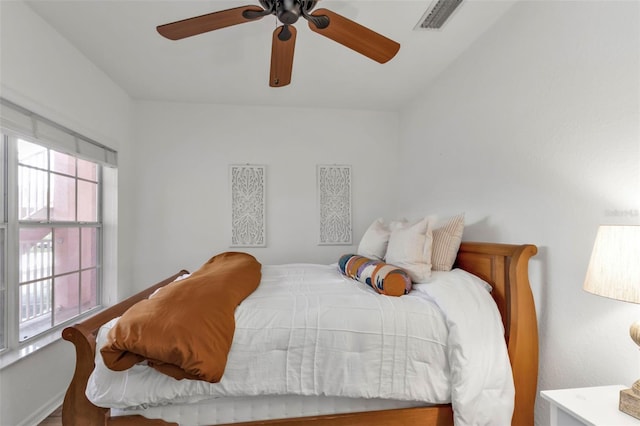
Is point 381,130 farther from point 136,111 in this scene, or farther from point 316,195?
point 136,111

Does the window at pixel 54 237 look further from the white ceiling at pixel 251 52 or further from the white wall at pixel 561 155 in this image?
the white wall at pixel 561 155

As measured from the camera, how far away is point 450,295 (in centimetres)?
162

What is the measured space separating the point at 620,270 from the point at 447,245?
1055 mm

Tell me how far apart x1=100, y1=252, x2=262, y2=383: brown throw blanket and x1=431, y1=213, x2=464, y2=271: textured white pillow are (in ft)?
4.20

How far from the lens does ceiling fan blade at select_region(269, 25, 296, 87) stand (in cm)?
152

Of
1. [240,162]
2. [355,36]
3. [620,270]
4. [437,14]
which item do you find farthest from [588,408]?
[240,162]

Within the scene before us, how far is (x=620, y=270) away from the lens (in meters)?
1.00

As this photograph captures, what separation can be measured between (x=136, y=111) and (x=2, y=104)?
1656 millimetres

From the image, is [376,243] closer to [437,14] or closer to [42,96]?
[437,14]

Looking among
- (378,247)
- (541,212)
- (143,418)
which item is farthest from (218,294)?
(541,212)

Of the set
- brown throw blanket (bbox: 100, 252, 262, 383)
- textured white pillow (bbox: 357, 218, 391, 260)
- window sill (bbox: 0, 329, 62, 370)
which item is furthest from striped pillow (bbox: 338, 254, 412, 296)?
window sill (bbox: 0, 329, 62, 370)

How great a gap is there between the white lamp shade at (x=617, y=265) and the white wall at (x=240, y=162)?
2.57 metres

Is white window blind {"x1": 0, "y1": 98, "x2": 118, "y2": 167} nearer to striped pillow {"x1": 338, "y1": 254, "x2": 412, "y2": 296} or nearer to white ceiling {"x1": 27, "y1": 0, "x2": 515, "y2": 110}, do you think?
white ceiling {"x1": 27, "y1": 0, "x2": 515, "y2": 110}

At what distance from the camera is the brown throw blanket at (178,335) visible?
3.98 ft
